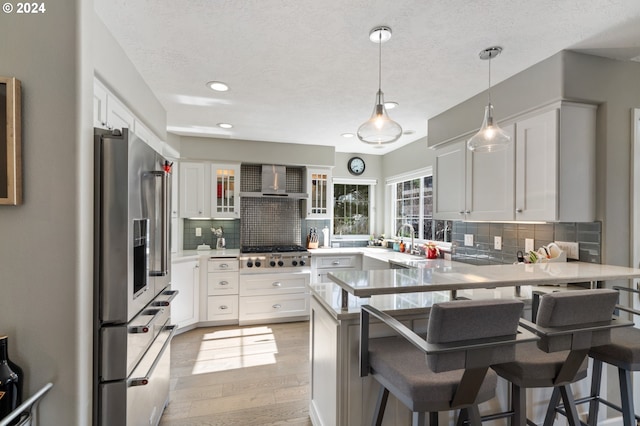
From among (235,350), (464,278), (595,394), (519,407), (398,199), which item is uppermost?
(398,199)

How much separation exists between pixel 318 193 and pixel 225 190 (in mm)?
1319

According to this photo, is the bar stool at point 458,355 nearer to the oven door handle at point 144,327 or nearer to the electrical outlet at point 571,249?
the oven door handle at point 144,327

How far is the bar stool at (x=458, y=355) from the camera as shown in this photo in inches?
37.9

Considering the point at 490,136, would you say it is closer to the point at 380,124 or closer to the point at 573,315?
the point at 380,124

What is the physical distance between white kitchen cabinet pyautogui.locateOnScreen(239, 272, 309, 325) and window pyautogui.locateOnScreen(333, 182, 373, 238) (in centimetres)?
135

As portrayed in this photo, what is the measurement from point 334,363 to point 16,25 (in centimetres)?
192

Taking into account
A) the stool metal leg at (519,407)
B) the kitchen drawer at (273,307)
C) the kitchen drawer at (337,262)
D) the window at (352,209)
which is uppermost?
the window at (352,209)

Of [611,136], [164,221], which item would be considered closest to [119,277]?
[164,221]

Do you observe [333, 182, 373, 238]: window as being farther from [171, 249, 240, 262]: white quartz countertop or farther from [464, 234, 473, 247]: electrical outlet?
[464, 234, 473, 247]: electrical outlet

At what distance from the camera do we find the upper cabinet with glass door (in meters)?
4.11

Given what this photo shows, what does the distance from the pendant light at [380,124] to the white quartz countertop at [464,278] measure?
2.48ft

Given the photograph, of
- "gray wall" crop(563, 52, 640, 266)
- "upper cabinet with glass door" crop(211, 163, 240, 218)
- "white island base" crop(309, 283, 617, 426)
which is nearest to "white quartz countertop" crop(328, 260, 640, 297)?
"white island base" crop(309, 283, 617, 426)

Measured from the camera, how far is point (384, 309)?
1562mm

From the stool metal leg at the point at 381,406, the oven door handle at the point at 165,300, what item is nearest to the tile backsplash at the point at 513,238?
the stool metal leg at the point at 381,406
